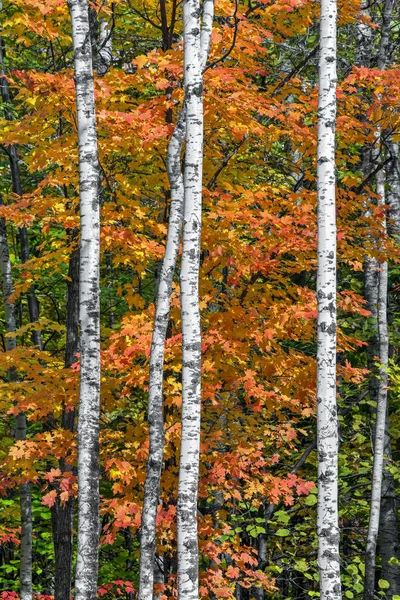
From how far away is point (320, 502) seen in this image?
295 inches

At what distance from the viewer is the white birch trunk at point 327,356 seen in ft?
24.0

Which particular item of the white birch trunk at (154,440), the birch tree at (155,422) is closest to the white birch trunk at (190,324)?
the birch tree at (155,422)

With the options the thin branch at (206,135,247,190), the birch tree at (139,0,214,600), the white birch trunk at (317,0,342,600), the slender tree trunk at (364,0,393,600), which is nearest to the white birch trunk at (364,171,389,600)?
the slender tree trunk at (364,0,393,600)

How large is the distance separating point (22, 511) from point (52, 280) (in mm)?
4702

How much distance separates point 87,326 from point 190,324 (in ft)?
3.07

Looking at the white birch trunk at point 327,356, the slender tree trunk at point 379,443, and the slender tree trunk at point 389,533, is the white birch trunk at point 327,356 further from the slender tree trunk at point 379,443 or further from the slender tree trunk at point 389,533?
the slender tree trunk at point 389,533

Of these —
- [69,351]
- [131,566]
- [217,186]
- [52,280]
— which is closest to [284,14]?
[217,186]

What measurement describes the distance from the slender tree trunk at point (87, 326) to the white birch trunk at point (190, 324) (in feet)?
2.54

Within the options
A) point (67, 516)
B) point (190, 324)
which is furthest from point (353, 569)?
point (190, 324)

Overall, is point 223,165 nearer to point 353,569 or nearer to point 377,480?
point 377,480

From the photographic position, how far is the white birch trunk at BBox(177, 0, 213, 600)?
21.6ft

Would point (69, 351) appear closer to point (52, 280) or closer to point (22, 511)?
point (22, 511)

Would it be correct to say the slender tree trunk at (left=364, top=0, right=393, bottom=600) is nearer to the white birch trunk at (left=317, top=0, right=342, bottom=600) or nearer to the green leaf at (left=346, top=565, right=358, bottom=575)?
the green leaf at (left=346, top=565, right=358, bottom=575)

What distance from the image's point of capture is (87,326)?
6805mm
